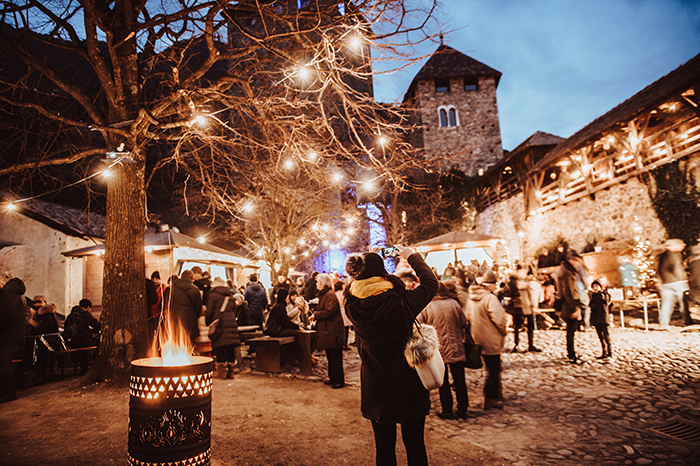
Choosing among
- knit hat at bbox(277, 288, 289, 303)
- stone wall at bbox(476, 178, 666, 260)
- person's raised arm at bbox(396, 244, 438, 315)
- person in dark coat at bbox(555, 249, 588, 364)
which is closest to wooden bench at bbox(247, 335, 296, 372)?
knit hat at bbox(277, 288, 289, 303)

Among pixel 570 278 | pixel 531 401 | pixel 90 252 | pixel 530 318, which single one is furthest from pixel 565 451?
pixel 90 252

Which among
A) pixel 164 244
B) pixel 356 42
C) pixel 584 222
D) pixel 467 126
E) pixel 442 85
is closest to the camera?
pixel 356 42

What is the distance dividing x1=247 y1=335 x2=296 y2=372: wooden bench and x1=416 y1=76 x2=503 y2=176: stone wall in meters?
26.9

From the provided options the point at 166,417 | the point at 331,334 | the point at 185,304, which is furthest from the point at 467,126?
the point at 166,417

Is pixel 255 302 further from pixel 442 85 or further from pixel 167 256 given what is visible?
pixel 442 85

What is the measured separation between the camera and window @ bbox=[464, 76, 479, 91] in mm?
33125

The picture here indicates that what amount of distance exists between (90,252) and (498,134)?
29931mm

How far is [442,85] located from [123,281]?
109 ft

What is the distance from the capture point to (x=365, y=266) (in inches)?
102

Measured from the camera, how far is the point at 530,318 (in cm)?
827

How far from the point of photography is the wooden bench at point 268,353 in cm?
692

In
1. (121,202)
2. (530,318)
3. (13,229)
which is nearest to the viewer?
(121,202)

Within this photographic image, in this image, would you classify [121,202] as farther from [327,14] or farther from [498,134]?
→ [498,134]

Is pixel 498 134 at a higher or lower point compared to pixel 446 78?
lower
